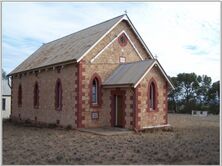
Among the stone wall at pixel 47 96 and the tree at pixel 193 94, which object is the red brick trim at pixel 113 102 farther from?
the tree at pixel 193 94

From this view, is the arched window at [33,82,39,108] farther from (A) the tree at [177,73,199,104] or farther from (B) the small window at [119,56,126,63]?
(A) the tree at [177,73,199,104]

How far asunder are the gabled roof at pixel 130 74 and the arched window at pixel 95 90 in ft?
1.66

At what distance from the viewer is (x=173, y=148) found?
15.7 meters

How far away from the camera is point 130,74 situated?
945 inches

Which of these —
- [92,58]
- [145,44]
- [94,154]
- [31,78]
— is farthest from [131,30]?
[94,154]

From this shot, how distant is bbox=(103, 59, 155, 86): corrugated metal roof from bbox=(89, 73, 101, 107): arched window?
0.59 metres

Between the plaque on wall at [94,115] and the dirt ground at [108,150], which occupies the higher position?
the plaque on wall at [94,115]

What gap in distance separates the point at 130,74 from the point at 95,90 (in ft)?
9.43

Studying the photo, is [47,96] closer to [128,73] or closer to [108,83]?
[108,83]

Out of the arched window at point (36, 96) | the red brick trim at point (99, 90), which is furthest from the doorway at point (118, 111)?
the arched window at point (36, 96)

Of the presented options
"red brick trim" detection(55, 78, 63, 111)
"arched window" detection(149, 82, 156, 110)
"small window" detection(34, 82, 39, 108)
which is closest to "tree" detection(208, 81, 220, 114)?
"small window" detection(34, 82, 39, 108)

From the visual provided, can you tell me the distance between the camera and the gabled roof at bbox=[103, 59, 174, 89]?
75.3 ft

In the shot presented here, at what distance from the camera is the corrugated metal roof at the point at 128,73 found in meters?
23.2

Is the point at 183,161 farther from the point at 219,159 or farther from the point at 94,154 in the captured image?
the point at 94,154
